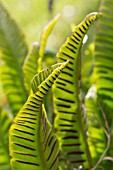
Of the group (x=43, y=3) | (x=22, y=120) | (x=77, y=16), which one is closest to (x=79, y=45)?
(x=22, y=120)

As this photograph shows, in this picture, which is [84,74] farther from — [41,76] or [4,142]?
[41,76]

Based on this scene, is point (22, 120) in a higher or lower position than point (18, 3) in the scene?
lower

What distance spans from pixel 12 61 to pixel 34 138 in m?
0.37

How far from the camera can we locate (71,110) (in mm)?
752

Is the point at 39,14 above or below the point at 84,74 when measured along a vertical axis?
above

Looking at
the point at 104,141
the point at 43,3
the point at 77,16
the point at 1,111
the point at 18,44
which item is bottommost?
the point at 104,141

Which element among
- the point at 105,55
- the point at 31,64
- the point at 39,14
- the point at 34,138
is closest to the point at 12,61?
the point at 31,64

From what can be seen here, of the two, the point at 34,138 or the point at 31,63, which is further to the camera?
the point at 31,63

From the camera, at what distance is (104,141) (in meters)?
0.84

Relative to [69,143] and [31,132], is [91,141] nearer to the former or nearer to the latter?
[69,143]

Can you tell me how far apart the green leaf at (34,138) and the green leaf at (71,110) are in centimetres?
10

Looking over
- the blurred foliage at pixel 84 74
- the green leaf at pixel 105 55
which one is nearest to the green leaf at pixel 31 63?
the blurred foliage at pixel 84 74

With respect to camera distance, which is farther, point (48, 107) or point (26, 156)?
point (48, 107)

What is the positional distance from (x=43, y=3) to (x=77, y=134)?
1.83 metres
